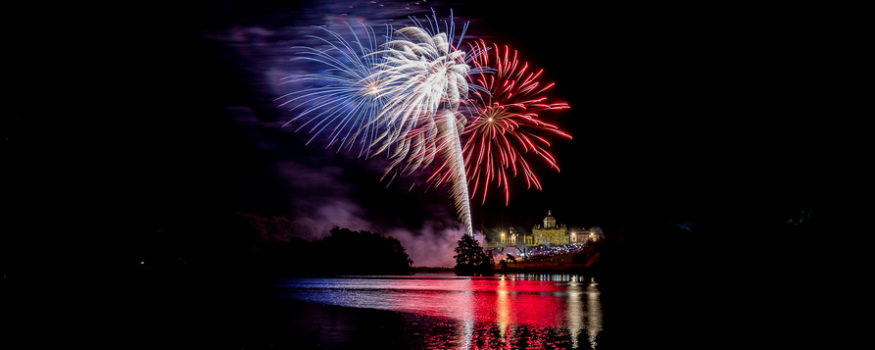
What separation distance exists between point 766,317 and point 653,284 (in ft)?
85.4

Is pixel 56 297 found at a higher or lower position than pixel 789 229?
lower

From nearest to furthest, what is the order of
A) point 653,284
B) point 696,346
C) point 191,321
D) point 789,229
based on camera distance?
point 696,346 → point 191,321 → point 789,229 → point 653,284

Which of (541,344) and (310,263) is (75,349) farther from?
(310,263)

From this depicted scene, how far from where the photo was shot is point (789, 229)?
2959 centimetres

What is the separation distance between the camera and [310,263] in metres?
154

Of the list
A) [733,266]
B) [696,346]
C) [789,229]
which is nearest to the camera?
[696,346]

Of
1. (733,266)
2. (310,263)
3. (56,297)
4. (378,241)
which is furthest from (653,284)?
(310,263)

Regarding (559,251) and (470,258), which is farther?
(559,251)

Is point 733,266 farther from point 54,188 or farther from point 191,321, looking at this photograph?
point 54,188

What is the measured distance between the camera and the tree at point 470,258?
127 metres

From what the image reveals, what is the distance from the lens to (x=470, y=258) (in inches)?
5113

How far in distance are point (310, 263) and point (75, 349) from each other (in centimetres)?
14632

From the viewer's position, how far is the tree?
126863mm

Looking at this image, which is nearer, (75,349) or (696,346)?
(75,349)
